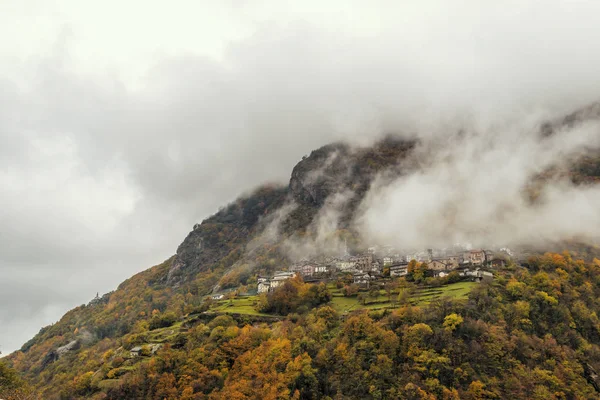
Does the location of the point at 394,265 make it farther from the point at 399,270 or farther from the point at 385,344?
the point at 385,344

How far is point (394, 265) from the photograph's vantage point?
4722 inches

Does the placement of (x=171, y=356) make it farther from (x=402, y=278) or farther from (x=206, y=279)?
(x=206, y=279)

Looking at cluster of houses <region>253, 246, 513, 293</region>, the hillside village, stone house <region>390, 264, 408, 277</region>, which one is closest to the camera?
the hillside village

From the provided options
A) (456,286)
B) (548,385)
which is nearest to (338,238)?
(456,286)

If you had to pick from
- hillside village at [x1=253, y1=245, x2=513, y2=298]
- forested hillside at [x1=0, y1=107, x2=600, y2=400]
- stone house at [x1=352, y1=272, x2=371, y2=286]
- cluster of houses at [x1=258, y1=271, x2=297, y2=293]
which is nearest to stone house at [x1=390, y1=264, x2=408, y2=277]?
hillside village at [x1=253, y1=245, x2=513, y2=298]

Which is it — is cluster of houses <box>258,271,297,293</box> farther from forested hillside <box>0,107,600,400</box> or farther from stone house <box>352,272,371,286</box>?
stone house <box>352,272,371,286</box>

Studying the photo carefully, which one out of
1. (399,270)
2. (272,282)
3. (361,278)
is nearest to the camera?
(361,278)

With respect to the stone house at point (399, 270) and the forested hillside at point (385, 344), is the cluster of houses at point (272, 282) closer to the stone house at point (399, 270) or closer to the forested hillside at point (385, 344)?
the forested hillside at point (385, 344)

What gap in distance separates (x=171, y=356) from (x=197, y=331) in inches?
431

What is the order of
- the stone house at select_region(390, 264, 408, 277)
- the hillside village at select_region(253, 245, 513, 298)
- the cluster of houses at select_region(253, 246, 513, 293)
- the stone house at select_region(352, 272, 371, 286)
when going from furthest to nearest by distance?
the stone house at select_region(390, 264, 408, 277)
the stone house at select_region(352, 272, 371, 286)
the cluster of houses at select_region(253, 246, 513, 293)
the hillside village at select_region(253, 245, 513, 298)

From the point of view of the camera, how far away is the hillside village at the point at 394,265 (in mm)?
101938

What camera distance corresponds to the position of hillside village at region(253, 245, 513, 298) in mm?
101938

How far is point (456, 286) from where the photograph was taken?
289 ft

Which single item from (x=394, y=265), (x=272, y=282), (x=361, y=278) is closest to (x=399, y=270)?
(x=394, y=265)
